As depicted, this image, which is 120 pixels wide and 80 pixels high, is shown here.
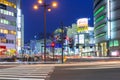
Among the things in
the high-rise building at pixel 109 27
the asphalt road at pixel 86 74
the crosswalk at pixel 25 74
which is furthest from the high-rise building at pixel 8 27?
the asphalt road at pixel 86 74

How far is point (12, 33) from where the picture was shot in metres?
153

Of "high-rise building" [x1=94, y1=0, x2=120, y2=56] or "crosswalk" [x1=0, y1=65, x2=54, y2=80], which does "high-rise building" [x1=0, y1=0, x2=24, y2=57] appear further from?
"crosswalk" [x1=0, y1=65, x2=54, y2=80]

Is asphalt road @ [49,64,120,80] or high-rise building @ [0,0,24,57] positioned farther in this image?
high-rise building @ [0,0,24,57]

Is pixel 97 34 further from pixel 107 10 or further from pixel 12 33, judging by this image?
pixel 12 33

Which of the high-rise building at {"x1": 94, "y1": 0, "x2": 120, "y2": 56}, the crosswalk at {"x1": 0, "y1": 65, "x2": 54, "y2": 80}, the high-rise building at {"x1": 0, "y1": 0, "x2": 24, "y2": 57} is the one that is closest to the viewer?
the crosswalk at {"x1": 0, "y1": 65, "x2": 54, "y2": 80}

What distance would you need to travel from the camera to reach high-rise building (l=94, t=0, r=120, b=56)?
13688 centimetres

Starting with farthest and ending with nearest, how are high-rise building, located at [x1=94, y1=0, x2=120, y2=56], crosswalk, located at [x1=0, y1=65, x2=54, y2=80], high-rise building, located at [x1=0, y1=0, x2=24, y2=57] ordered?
1. high-rise building, located at [x1=0, y1=0, x2=24, y2=57]
2. high-rise building, located at [x1=94, y1=0, x2=120, y2=56]
3. crosswalk, located at [x1=0, y1=65, x2=54, y2=80]

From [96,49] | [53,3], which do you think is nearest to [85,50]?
[96,49]

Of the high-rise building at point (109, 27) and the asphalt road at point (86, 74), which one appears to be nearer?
the asphalt road at point (86, 74)

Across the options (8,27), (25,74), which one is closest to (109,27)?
(8,27)

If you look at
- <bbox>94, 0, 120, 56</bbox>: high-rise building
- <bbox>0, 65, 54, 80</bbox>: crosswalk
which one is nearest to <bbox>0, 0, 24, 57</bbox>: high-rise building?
<bbox>94, 0, 120, 56</bbox>: high-rise building

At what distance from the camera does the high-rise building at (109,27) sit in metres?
137

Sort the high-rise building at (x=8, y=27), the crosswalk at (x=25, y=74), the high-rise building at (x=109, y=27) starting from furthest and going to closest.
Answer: the high-rise building at (x=8, y=27), the high-rise building at (x=109, y=27), the crosswalk at (x=25, y=74)

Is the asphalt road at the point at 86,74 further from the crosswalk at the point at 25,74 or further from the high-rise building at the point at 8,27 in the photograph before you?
the high-rise building at the point at 8,27
